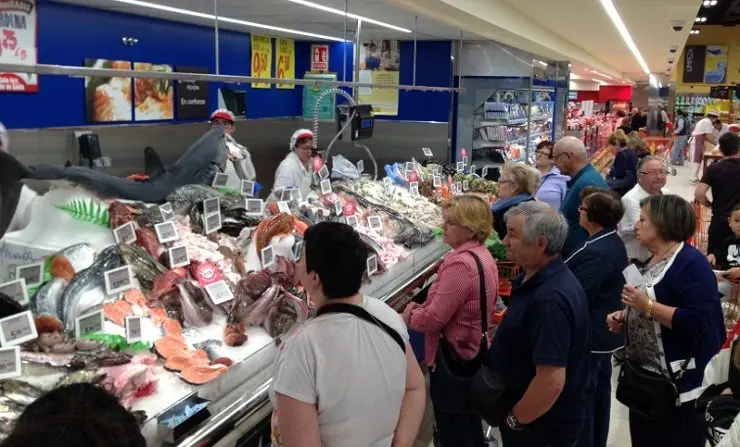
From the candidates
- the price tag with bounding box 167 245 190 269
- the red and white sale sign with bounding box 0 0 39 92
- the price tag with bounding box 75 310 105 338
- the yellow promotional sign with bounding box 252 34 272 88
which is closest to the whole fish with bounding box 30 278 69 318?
the price tag with bounding box 75 310 105 338

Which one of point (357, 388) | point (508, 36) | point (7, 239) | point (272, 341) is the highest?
point (508, 36)

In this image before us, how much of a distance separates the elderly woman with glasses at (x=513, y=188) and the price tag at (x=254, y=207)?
174 cm

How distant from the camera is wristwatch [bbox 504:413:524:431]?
2.65 metres

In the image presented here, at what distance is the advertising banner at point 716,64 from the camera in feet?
100

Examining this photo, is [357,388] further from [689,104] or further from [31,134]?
[689,104]

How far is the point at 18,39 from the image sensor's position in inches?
242

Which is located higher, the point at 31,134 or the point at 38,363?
the point at 31,134

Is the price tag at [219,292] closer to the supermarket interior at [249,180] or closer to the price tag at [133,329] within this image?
the supermarket interior at [249,180]

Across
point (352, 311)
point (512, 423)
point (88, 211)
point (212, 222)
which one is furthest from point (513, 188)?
point (352, 311)

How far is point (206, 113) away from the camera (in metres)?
8.73

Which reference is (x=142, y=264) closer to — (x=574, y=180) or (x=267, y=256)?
(x=267, y=256)

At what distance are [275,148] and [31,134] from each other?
166 inches

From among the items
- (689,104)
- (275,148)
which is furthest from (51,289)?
(689,104)

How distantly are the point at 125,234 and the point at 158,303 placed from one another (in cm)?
35
